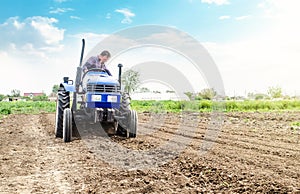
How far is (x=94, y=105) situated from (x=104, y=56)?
1.48 metres

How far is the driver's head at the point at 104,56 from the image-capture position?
897 cm

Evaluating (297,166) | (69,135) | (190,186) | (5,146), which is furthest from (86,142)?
(297,166)

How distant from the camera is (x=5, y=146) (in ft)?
26.5

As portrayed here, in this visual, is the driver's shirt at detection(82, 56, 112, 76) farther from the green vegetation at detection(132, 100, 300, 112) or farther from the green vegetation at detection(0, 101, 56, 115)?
the green vegetation at detection(132, 100, 300, 112)

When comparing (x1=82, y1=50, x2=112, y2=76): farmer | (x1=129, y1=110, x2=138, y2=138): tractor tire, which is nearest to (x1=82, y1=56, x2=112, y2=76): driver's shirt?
(x1=82, y1=50, x2=112, y2=76): farmer

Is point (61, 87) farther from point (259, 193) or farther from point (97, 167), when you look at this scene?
point (259, 193)

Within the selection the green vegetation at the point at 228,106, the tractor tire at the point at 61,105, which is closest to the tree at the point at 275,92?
the green vegetation at the point at 228,106

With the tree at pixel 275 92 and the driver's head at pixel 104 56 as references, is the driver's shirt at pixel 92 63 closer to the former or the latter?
the driver's head at pixel 104 56

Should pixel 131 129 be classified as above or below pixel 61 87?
below

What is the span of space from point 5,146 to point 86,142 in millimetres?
1955

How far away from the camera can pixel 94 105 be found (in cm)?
838

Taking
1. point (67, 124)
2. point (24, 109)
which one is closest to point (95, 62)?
point (67, 124)

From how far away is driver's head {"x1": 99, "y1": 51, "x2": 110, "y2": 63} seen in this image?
29.4 ft

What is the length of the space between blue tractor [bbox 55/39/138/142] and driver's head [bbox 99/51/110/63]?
32 cm
